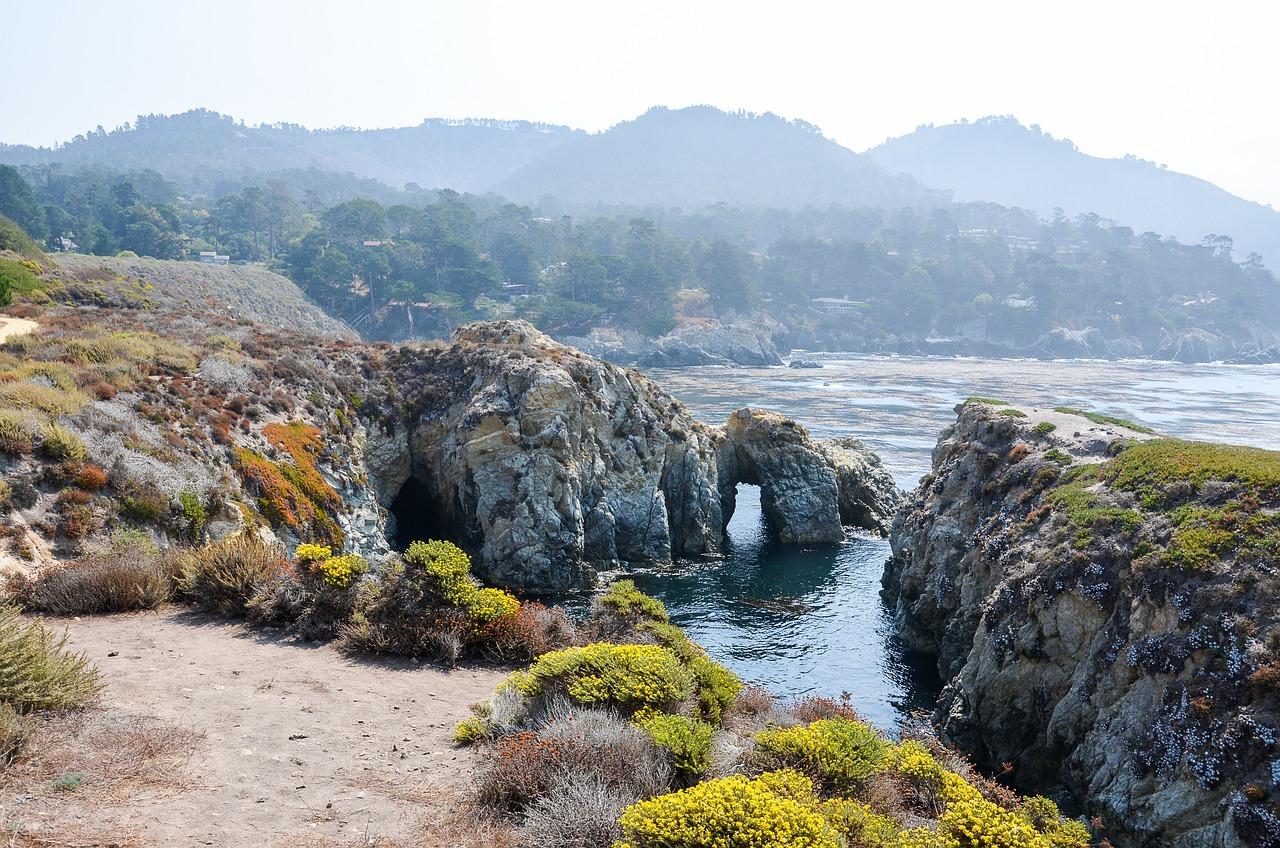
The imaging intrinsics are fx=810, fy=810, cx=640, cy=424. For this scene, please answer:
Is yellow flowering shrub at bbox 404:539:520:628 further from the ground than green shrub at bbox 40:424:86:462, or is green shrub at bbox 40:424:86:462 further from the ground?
green shrub at bbox 40:424:86:462

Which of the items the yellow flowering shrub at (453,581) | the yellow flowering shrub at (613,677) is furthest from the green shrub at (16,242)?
the yellow flowering shrub at (613,677)

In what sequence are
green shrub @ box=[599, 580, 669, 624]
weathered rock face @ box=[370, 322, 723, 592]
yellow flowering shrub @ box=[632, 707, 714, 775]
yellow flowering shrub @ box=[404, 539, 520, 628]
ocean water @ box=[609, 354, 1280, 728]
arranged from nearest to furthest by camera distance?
1. yellow flowering shrub @ box=[632, 707, 714, 775]
2. yellow flowering shrub @ box=[404, 539, 520, 628]
3. green shrub @ box=[599, 580, 669, 624]
4. ocean water @ box=[609, 354, 1280, 728]
5. weathered rock face @ box=[370, 322, 723, 592]

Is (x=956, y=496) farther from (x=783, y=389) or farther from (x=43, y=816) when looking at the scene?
(x=783, y=389)

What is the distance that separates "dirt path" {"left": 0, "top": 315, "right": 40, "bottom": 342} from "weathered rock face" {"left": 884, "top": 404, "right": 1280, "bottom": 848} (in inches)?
1483

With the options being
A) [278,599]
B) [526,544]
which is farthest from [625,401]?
[278,599]

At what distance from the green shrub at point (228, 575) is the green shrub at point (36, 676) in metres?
5.25

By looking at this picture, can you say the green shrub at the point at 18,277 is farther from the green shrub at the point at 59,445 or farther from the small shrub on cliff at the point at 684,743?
the small shrub on cliff at the point at 684,743

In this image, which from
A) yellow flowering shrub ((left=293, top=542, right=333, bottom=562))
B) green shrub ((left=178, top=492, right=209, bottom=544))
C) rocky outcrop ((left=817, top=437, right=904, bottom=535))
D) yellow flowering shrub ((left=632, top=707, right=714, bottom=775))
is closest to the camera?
yellow flowering shrub ((left=632, top=707, right=714, bottom=775))

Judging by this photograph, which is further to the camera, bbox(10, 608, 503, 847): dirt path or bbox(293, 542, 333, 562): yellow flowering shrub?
bbox(293, 542, 333, 562): yellow flowering shrub

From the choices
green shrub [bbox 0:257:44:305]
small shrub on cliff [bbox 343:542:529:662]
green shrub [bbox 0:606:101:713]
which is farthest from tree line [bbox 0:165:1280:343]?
green shrub [bbox 0:606:101:713]

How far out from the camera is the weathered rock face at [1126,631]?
15.2m

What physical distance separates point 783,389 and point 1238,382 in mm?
69079

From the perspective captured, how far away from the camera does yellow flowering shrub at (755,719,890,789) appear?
9719mm

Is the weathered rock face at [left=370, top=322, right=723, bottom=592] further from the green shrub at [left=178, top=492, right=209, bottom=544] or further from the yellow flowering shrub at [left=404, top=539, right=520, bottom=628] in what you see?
the yellow flowering shrub at [left=404, top=539, right=520, bottom=628]
